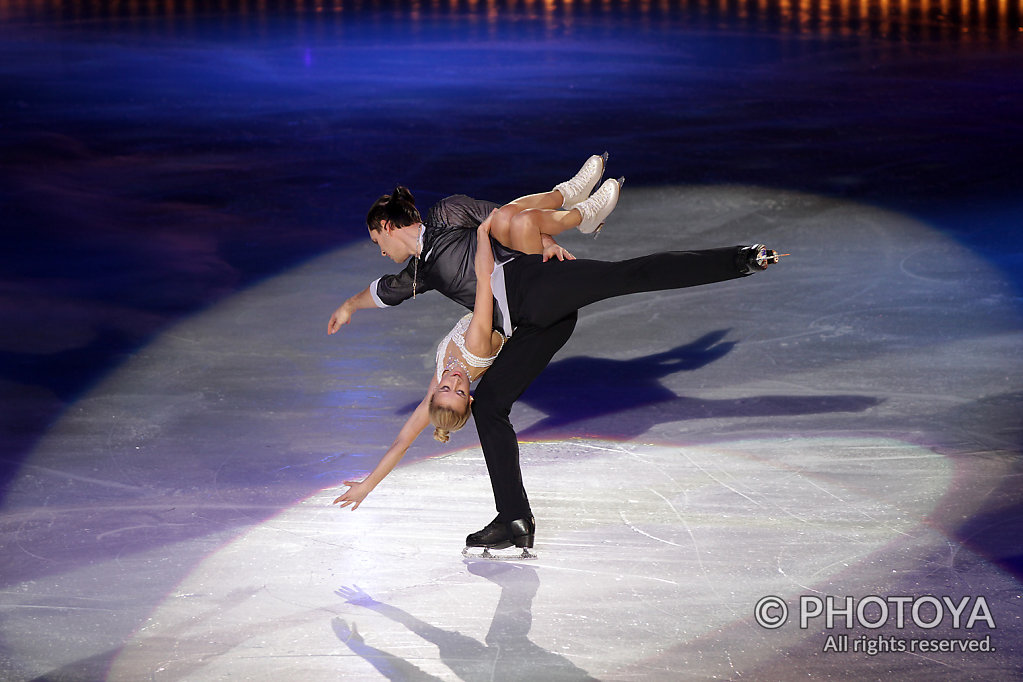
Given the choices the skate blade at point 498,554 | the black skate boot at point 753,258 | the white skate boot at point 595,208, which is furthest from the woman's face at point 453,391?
the black skate boot at point 753,258

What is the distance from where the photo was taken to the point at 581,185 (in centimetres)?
474

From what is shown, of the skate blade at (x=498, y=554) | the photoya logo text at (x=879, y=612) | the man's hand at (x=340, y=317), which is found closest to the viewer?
the photoya logo text at (x=879, y=612)

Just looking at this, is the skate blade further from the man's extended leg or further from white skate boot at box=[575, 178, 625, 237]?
white skate boot at box=[575, 178, 625, 237]

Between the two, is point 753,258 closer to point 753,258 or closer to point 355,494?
point 753,258

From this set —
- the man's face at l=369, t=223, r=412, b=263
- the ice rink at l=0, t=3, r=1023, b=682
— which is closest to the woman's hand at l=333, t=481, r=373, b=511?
the ice rink at l=0, t=3, r=1023, b=682

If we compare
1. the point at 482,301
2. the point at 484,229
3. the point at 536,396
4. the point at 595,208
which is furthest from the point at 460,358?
the point at 536,396

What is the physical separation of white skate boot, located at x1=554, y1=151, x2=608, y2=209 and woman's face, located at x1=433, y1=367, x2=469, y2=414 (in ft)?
2.94

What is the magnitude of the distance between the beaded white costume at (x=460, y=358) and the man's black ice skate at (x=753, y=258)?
1021 millimetres

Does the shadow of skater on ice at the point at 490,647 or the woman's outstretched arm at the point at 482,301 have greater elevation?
the woman's outstretched arm at the point at 482,301

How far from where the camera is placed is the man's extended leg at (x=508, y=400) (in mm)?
4184

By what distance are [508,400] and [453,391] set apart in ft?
0.76

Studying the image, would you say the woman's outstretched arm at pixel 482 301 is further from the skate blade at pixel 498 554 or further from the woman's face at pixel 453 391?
the skate blade at pixel 498 554

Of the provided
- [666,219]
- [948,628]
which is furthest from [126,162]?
[948,628]

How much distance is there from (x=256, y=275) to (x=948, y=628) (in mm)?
4930
